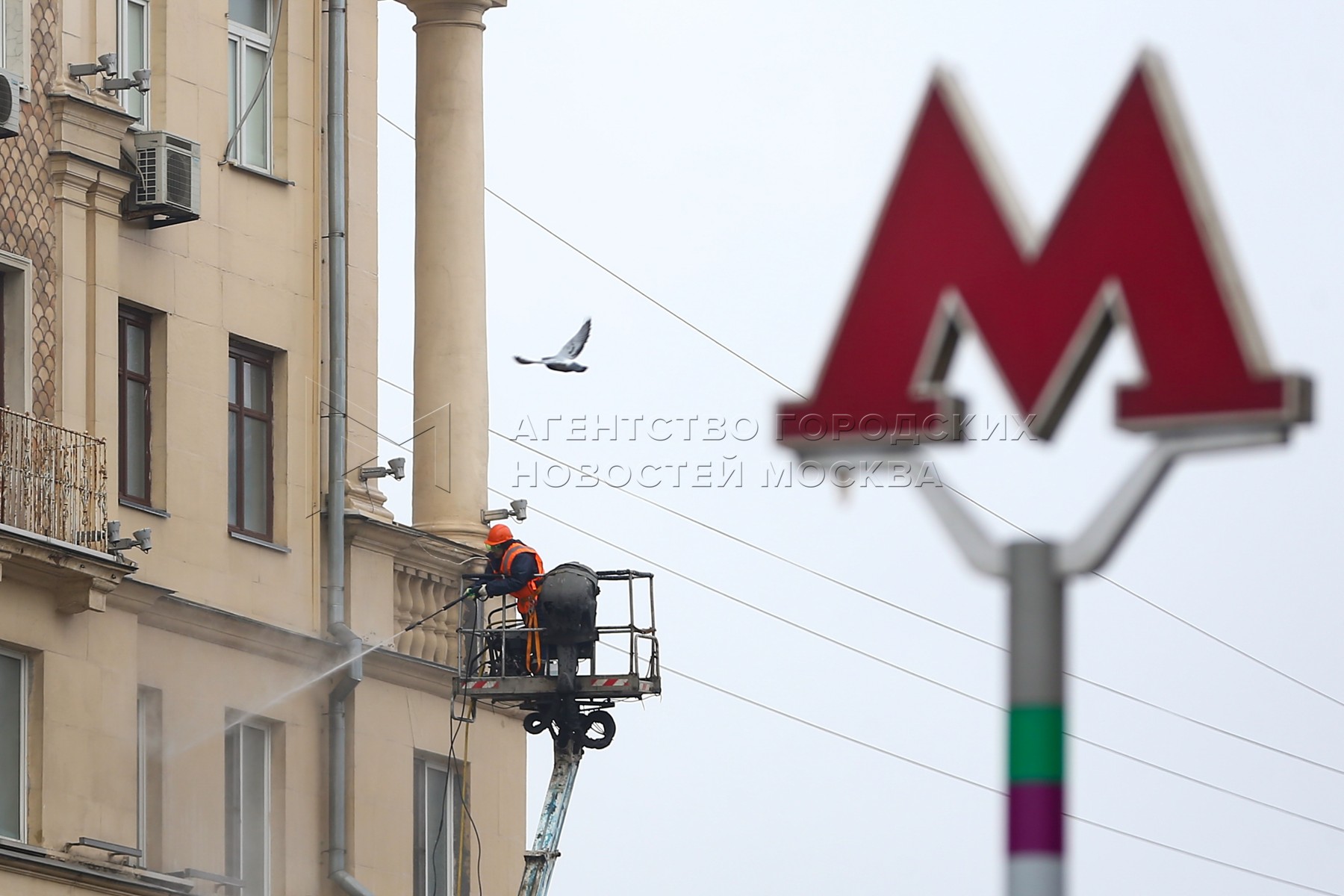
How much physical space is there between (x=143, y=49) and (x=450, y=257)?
5.86 meters

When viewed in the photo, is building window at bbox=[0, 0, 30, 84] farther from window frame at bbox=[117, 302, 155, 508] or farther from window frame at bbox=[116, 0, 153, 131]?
window frame at bbox=[117, 302, 155, 508]

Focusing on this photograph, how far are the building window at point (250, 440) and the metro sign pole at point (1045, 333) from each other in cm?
2420

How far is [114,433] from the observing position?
2977 centimetres

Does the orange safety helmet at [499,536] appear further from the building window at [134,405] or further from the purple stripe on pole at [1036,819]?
the purple stripe on pole at [1036,819]

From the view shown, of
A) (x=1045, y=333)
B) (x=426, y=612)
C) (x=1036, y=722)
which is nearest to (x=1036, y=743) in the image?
(x=1036, y=722)

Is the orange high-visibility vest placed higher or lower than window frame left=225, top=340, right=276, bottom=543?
lower

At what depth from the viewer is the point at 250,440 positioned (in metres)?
32.6

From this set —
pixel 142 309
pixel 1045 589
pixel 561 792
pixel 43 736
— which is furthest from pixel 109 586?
pixel 1045 589

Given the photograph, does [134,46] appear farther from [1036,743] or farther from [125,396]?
[1036,743]

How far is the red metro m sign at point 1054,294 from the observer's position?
7.63 meters

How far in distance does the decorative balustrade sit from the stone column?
3.81 feet

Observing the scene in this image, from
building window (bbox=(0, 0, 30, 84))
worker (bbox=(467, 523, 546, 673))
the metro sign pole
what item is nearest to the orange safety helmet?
worker (bbox=(467, 523, 546, 673))

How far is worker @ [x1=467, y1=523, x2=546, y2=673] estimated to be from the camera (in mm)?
30984

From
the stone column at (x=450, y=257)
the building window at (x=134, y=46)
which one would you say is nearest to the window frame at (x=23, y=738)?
the building window at (x=134, y=46)
